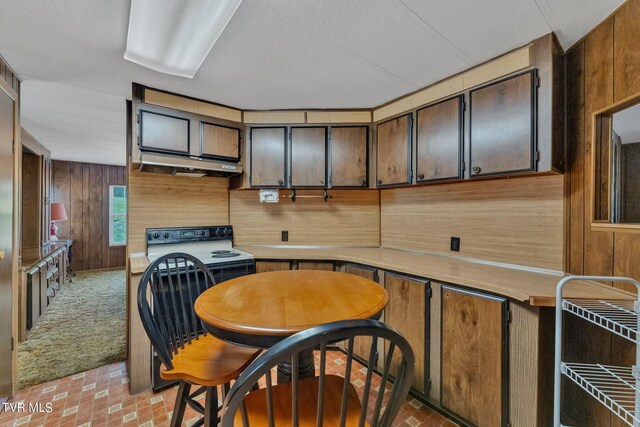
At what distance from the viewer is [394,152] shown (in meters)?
2.43

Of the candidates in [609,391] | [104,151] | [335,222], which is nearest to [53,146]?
[104,151]

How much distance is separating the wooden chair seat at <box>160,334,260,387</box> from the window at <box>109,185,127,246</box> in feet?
18.9

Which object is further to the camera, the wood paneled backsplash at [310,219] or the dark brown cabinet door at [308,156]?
the wood paneled backsplash at [310,219]

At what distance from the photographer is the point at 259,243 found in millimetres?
2939

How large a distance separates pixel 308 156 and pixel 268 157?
1.29 feet

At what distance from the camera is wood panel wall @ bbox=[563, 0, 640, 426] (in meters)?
1.30

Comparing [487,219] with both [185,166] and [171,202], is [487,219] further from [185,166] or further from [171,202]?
[171,202]

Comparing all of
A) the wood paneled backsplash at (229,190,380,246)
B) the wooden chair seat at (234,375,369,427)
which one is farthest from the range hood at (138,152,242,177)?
the wooden chair seat at (234,375,369,427)

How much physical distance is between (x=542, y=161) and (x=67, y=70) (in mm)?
3169

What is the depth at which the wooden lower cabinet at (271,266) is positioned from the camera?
2.40 meters

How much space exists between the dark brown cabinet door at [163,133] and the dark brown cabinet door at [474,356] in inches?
91.0

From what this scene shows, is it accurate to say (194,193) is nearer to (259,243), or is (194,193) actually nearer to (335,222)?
(259,243)

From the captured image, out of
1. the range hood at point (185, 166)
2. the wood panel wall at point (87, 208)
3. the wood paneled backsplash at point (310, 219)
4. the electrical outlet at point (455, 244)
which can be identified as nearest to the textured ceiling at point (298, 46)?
the range hood at point (185, 166)

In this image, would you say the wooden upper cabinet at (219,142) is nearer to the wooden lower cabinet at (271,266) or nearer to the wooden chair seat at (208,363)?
the wooden lower cabinet at (271,266)
